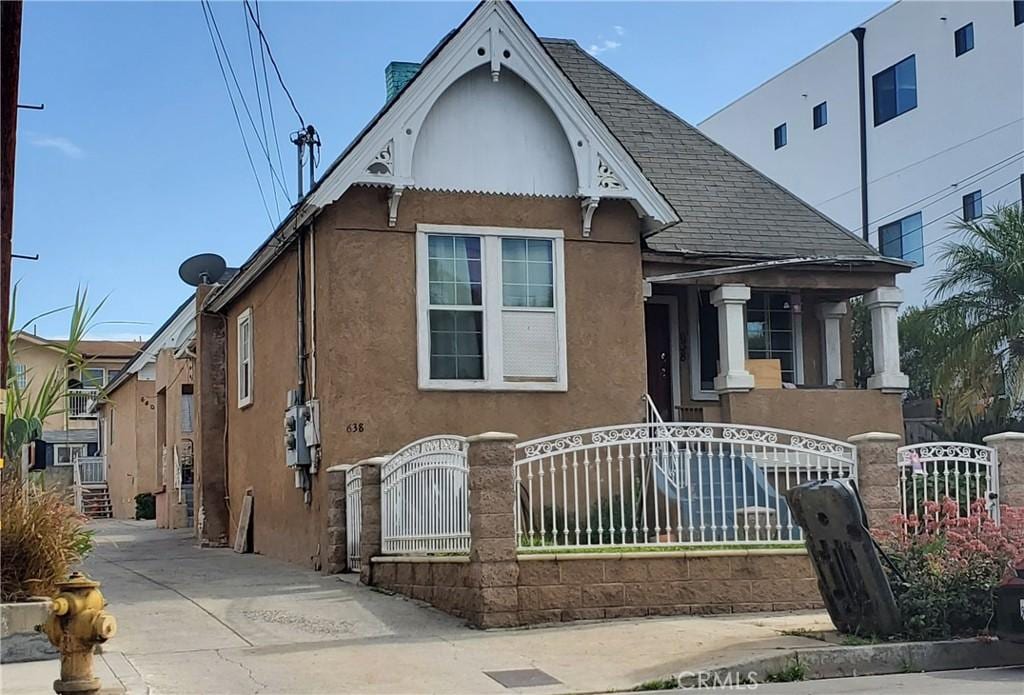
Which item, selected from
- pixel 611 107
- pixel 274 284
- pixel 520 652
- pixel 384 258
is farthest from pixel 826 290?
pixel 520 652

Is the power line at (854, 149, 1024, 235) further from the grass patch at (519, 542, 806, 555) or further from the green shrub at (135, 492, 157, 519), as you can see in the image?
the grass patch at (519, 542, 806, 555)

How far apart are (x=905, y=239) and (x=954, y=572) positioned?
28.9 meters

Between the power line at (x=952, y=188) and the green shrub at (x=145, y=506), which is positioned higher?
the power line at (x=952, y=188)

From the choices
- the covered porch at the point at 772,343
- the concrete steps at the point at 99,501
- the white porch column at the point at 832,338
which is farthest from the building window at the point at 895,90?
the concrete steps at the point at 99,501

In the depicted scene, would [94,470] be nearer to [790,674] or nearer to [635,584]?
[635,584]

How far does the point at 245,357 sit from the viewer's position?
2017cm

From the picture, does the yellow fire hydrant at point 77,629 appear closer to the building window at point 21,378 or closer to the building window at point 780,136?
the building window at point 21,378

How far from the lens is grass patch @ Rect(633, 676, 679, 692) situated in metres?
9.09

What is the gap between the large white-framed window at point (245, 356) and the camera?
19438 mm

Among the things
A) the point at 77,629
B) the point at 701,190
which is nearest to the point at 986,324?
the point at 701,190

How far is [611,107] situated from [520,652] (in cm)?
1228

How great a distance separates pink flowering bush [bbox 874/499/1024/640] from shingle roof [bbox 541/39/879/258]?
707cm

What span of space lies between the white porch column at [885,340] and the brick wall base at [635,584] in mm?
6229

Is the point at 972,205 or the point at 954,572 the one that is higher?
the point at 972,205
